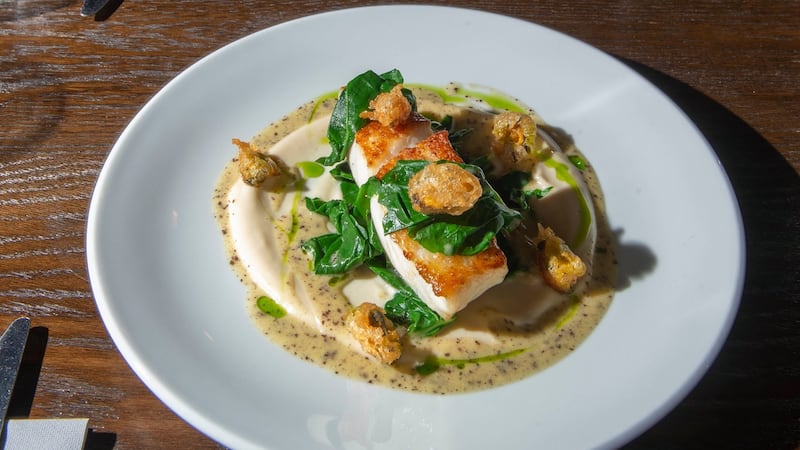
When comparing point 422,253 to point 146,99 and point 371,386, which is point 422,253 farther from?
point 146,99

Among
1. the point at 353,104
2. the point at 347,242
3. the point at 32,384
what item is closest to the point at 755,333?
the point at 347,242

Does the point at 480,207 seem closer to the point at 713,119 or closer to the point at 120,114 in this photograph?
the point at 713,119

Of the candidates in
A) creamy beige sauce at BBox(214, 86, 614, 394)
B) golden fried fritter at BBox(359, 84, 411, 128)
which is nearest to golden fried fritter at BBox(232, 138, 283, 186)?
creamy beige sauce at BBox(214, 86, 614, 394)

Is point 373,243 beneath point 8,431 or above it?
above

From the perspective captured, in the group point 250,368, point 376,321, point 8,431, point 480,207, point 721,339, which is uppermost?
point 480,207

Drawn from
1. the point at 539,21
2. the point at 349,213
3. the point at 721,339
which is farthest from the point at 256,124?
the point at 721,339

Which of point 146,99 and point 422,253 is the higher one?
point 422,253
